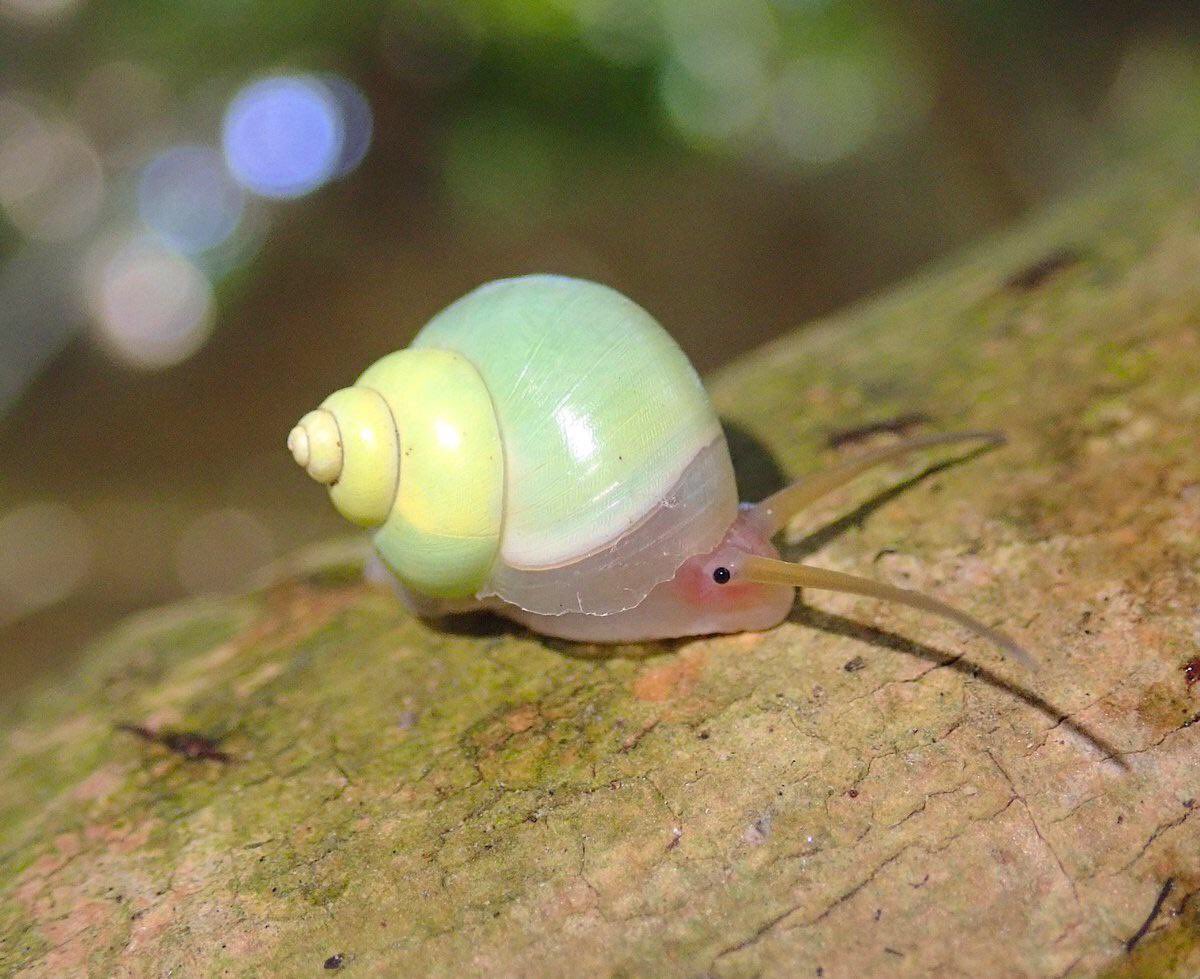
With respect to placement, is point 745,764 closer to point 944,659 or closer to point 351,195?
point 944,659

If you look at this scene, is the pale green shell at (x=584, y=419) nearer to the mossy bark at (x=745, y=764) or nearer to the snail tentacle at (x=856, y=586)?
the snail tentacle at (x=856, y=586)

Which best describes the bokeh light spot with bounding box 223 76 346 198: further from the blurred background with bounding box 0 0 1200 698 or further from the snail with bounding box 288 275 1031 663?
the snail with bounding box 288 275 1031 663

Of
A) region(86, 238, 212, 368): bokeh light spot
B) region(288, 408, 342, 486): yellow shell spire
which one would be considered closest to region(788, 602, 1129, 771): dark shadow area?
region(288, 408, 342, 486): yellow shell spire

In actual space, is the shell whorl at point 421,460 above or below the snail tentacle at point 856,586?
above

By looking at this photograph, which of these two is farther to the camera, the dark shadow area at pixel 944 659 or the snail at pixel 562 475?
the snail at pixel 562 475

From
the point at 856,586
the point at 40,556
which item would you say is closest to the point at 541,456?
the point at 856,586

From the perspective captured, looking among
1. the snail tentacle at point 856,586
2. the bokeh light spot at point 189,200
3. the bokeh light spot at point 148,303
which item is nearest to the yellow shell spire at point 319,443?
the snail tentacle at point 856,586

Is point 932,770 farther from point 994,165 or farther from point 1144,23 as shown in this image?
point 1144,23

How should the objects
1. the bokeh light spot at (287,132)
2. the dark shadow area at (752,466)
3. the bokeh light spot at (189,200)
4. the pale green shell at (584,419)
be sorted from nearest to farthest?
1. the pale green shell at (584,419)
2. the dark shadow area at (752,466)
3. the bokeh light spot at (189,200)
4. the bokeh light spot at (287,132)
